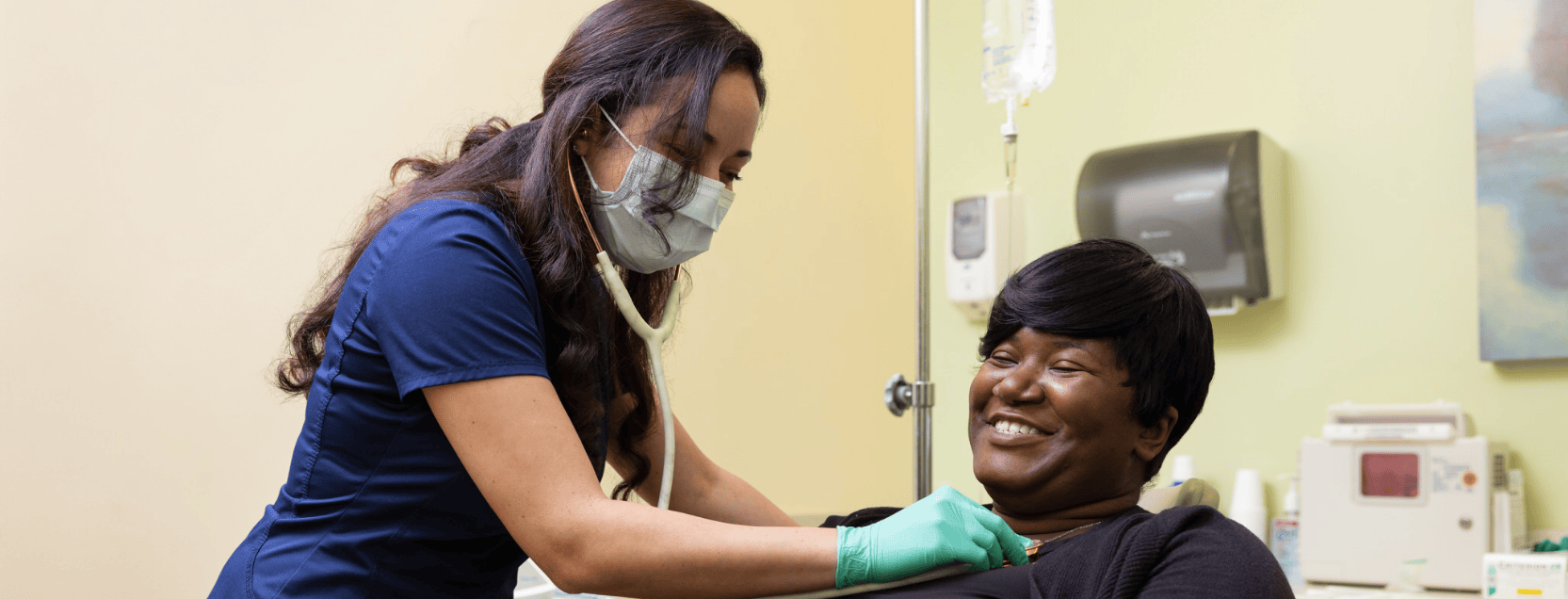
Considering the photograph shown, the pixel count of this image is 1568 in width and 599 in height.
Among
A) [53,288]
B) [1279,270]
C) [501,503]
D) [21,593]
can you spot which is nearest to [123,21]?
[53,288]

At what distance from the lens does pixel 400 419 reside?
3.12 ft

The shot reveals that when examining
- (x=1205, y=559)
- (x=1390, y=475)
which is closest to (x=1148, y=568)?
(x=1205, y=559)

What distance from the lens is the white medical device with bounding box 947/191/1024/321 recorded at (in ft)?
8.57

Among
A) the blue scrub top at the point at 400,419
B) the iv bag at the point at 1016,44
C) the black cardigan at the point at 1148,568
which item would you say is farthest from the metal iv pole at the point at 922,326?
the blue scrub top at the point at 400,419

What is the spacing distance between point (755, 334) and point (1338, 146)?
1282 mm

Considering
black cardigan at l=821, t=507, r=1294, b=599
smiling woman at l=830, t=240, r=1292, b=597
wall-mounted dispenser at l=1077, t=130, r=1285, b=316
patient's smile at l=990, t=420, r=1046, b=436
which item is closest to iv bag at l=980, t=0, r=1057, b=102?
wall-mounted dispenser at l=1077, t=130, r=1285, b=316

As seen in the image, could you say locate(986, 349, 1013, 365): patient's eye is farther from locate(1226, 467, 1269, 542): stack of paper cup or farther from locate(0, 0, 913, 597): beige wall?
locate(1226, 467, 1269, 542): stack of paper cup

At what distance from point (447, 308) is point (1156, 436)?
2.36ft

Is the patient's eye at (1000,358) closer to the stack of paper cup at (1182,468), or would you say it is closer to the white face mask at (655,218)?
the white face mask at (655,218)

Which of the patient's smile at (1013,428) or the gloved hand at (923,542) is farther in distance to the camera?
the patient's smile at (1013,428)

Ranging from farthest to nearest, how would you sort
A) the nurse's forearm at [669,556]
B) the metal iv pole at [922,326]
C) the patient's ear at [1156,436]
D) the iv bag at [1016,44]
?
the iv bag at [1016,44] → the metal iv pole at [922,326] → the patient's ear at [1156,436] → the nurse's forearm at [669,556]

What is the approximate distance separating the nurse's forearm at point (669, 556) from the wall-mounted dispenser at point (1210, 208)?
65.9 inches

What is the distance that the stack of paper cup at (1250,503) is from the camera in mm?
2223

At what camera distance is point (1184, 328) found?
3.71 feet
